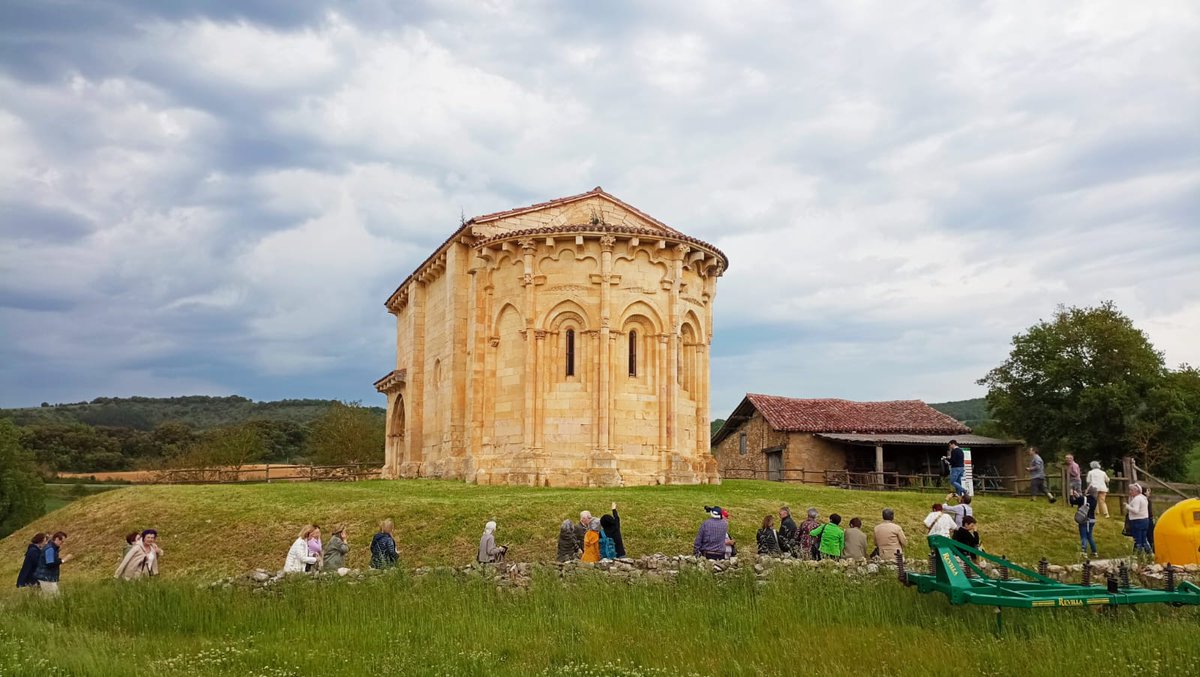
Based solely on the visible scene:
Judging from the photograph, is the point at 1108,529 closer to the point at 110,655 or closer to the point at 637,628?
the point at 637,628

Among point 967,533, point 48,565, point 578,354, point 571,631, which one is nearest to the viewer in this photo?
point 571,631

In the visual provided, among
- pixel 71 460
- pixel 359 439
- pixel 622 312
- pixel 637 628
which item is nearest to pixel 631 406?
pixel 622 312

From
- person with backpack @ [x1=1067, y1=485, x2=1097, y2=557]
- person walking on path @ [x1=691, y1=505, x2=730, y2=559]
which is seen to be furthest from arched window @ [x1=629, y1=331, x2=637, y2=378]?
person walking on path @ [x1=691, y1=505, x2=730, y2=559]

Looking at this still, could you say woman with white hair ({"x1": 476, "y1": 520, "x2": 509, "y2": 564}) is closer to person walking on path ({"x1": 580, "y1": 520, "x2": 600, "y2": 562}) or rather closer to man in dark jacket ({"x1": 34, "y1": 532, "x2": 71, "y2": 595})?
person walking on path ({"x1": 580, "y1": 520, "x2": 600, "y2": 562})

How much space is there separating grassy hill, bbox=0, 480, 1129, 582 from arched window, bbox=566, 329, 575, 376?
4.09m

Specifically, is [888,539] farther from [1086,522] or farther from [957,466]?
[957,466]

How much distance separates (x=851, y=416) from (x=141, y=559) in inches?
1275

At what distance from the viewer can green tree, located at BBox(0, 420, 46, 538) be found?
43.8 metres

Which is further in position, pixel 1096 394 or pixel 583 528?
pixel 1096 394

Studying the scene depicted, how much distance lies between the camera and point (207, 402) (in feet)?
443

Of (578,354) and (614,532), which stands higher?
(578,354)

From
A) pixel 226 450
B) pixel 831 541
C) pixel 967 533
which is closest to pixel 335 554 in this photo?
pixel 831 541

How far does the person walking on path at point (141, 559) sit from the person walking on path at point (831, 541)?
34.6 ft

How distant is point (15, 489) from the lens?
4431 centimetres
